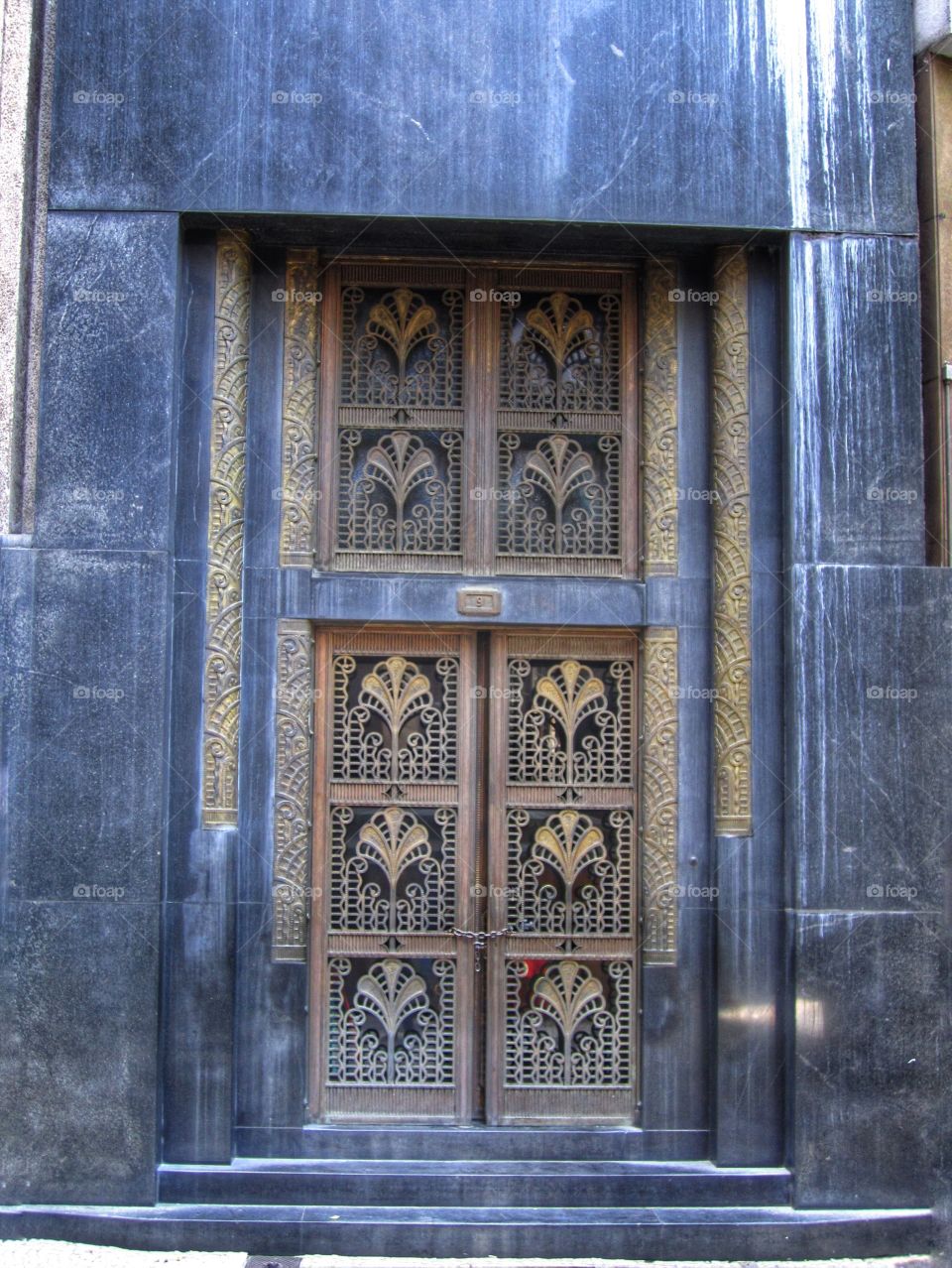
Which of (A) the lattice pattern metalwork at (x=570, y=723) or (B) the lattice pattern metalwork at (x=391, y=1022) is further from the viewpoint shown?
(A) the lattice pattern metalwork at (x=570, y=723)

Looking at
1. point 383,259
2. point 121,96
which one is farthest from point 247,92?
point 383,259

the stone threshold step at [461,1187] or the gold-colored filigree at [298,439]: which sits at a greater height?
the gold-colored filigree at [298,439]

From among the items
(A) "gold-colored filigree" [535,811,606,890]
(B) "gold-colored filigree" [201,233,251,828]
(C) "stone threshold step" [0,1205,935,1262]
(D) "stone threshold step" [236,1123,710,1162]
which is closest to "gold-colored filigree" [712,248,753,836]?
(A) "gold-colored filigree" [535,811,606,890]

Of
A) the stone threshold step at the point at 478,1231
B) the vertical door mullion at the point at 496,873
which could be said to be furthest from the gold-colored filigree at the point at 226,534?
the stone threshold step at the point at 478,1231

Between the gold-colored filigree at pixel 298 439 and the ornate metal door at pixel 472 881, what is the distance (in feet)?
1.53

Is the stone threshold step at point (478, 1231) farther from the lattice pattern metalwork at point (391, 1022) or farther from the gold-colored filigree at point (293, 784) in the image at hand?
the gold-colored filigree at point (293, 784)

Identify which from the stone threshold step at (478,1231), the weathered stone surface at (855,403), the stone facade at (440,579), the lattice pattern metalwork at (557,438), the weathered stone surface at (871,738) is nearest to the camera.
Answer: the stone threshold step at (478,1231)

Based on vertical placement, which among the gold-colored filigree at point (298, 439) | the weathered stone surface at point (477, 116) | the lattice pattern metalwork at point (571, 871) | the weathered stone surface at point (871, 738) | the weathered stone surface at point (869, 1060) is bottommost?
the weathered stone surface at point (869, 1060)

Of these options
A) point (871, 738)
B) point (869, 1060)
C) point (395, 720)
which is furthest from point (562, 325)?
point (869, 1060)

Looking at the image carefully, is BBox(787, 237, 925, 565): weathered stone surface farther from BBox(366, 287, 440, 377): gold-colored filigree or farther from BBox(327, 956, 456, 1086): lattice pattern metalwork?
BBox(327, 956, 456, 1086): lattice pattern metalwork

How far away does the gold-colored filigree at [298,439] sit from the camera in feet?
20.6

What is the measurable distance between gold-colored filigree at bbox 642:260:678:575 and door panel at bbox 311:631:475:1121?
108 cm

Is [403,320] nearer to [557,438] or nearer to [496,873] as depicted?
[557,438]

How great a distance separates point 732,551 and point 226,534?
2.42 meters
